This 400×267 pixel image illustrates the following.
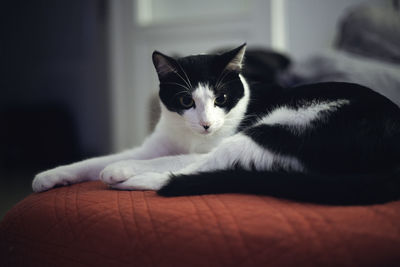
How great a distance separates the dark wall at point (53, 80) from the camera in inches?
146

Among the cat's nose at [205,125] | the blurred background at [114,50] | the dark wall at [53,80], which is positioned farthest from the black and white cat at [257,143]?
the dark wall at [53,80]

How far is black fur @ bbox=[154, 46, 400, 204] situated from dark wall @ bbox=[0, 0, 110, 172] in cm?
310

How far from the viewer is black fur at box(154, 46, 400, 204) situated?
2.22ft

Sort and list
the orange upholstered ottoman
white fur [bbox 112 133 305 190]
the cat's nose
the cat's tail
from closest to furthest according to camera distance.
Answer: the orange upholstered ottoman, the cat's tail, white fur [bbox 112 133 305 190], the cat's nose

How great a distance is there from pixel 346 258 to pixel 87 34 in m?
3.65

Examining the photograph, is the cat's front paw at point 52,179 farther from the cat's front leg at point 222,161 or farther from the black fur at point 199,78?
the black fur at point 199,78

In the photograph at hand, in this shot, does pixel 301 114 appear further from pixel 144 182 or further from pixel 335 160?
pixel 144 182

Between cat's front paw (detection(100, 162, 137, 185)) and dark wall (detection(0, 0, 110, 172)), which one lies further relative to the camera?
dark wall (detection(0, 0, 110, 172))

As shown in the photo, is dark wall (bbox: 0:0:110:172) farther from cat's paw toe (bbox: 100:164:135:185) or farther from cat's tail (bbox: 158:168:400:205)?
cat's tail (bbox: 158:168:400:205)

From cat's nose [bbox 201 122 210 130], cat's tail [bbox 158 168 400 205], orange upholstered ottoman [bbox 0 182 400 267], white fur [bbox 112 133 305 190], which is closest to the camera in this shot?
orange upholstered ottoman [bbox 0 182 400 267]

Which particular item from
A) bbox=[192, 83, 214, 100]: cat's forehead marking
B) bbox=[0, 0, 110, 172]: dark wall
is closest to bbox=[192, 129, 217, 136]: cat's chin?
bbox=[192, 83, 214, 100]: cat's forehead marking

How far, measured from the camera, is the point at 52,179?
3.03ft

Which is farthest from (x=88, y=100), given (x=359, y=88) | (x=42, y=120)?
(x=359, y=88)

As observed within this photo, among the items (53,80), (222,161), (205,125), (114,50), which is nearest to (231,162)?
(222,161)
